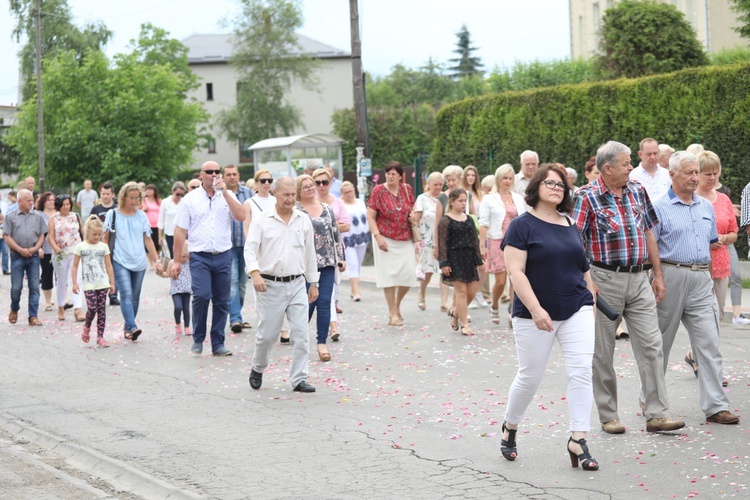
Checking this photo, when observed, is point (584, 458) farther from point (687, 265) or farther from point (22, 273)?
point (22, 273)

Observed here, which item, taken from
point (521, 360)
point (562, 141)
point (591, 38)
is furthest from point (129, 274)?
point (591, 38)

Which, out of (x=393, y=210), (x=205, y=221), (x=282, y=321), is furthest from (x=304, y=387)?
(x=393, y=210)

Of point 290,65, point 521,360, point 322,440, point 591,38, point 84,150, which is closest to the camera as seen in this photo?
point 521,360

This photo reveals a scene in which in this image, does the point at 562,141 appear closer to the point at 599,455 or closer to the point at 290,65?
the point at 599,455

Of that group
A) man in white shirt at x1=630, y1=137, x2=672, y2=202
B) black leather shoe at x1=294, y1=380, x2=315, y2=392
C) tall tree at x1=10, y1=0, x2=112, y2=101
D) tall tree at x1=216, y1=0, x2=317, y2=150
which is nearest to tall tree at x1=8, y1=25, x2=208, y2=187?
tall tree at x1=10, y1=0, x2=112, y2=101

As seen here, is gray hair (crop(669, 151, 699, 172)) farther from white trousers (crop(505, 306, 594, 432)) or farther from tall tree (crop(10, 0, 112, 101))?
tall tree (crop(10, 0, 112, 101))

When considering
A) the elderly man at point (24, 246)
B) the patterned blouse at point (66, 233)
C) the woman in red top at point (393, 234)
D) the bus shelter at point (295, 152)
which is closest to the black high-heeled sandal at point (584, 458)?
the woman in red top at point (393, 234)

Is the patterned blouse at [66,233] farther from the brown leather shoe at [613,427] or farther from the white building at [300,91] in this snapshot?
the white building at [300,91]

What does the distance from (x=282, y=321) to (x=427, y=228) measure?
20.6ft

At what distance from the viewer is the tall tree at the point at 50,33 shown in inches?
2662

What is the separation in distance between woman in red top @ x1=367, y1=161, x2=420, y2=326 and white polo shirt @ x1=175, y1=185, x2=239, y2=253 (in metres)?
2.54

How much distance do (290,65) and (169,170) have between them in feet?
90.0

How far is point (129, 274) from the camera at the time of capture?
13.8m

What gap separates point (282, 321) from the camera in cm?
980
